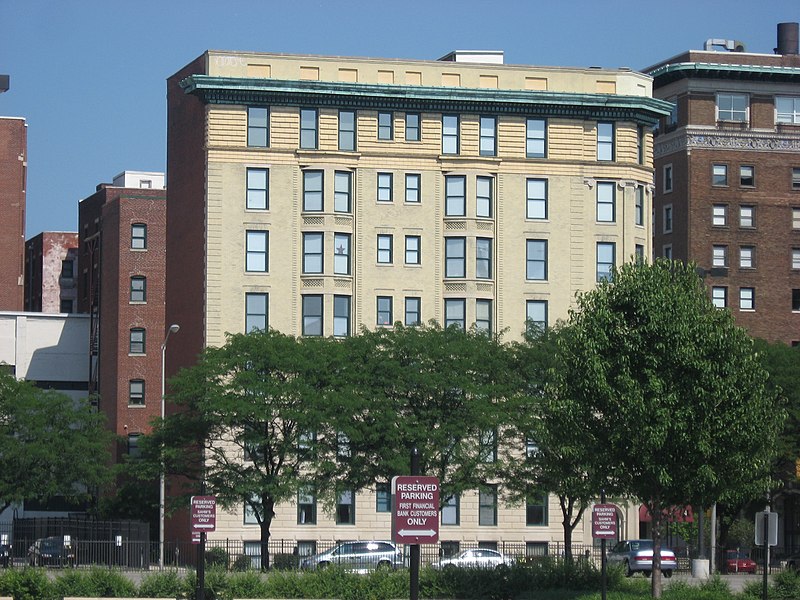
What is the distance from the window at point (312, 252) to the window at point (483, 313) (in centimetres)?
865

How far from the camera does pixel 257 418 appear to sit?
6619cm

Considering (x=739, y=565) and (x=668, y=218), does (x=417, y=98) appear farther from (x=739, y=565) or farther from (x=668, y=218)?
(x=668, y=218)

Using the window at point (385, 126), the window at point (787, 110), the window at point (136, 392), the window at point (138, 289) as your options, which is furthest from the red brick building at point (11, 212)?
the window at point (787, 110)

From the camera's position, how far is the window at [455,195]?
83562mm

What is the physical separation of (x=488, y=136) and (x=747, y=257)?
28.3 meters

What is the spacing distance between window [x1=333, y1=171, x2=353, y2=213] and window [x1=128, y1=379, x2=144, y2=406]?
3027 centimetres

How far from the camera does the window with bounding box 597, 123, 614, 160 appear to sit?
281 feet

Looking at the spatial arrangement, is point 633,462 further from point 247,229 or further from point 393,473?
point 247,229

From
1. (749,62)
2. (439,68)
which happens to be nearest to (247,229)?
(439,68)

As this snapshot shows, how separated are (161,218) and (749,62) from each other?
139ft

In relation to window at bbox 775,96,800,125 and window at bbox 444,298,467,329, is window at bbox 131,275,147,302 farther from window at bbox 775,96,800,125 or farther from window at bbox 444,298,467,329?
window at bbox 775,96,800,125

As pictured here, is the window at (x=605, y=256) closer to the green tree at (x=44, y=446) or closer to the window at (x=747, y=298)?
the window at (x=747, y=298)

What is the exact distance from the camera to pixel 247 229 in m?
81.2

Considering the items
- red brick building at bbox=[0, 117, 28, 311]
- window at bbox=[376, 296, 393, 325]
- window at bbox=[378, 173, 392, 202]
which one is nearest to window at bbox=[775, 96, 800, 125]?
window at bbox=[378, 173, 392, 202]
